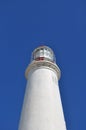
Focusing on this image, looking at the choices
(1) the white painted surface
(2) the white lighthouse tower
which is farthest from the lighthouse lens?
(1) the white painted surface

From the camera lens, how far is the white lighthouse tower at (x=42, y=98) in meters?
10.2

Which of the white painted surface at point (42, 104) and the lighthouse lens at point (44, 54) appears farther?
the lighthouse lens at point (44, 54)

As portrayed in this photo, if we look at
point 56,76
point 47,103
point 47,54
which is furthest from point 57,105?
point 47,54

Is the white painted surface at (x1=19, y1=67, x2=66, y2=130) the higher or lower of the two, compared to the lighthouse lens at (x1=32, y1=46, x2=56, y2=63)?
lower

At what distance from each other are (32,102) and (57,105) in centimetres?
99

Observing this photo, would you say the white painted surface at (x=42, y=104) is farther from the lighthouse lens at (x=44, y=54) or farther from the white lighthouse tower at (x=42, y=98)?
the lighthouse lens at (x=44, y=54)

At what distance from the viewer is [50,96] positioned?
37.8 ft

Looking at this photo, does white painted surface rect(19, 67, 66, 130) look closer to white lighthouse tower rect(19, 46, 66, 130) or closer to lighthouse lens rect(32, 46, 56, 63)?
white lighthouse tower rect(19, 46, 66, 130)

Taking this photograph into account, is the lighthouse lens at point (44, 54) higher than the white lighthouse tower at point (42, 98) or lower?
higher

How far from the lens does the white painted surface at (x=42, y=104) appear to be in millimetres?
10184

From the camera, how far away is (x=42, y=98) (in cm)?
1136

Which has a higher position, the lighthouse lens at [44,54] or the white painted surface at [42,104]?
the lighthouse lens at [44,54]

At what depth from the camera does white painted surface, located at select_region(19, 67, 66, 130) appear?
33.4 feet

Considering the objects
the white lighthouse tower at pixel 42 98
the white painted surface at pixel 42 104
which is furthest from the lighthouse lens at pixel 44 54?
the white painted surface at pixel 42 104
